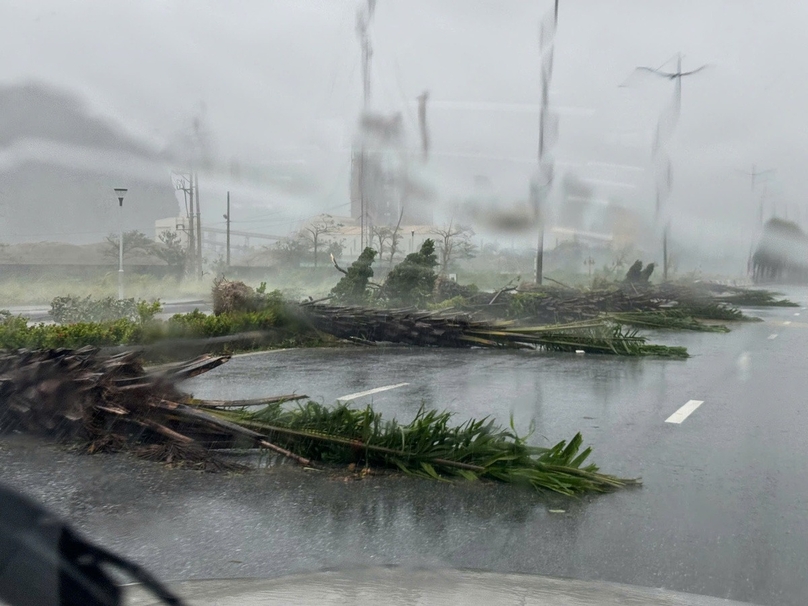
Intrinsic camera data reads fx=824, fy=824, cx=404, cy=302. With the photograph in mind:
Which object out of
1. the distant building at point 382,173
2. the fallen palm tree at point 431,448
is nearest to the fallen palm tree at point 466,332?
the distant building at point 382,173

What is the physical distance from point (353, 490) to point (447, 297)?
7230mm

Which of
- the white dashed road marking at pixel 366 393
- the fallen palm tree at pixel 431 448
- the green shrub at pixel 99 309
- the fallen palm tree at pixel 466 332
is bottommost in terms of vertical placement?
the white dashed road marking at pixel 366 393

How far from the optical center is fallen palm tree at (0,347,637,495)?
17.3ft

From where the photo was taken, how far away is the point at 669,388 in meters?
8.84

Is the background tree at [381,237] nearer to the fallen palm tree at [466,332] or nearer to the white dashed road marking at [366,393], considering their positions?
the fallen palm tree at [466,332]

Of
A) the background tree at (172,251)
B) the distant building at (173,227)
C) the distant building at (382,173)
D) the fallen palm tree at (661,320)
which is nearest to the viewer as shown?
the distant building at (173,227)

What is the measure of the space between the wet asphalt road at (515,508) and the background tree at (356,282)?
3.86m

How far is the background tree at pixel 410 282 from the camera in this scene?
12070 mm

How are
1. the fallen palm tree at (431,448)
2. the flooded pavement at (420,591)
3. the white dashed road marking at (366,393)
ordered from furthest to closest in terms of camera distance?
the white dashed road marking at (366,393), the fallen palm tree at (431,448), the flooded pavement at (420,591)

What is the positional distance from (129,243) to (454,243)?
14.0ft

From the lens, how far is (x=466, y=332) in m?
11.7

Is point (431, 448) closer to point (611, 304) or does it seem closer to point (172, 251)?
point (172, 251)

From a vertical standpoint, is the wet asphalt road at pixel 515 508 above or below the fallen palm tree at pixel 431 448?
below

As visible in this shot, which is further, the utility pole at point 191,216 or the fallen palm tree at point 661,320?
the fallen palm tree at point 661,320
